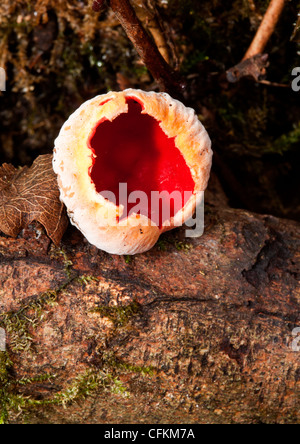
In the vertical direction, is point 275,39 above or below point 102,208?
above

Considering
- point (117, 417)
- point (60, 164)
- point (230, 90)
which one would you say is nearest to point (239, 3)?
point (230, 90)

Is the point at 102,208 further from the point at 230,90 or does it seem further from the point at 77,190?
the point at 230,90

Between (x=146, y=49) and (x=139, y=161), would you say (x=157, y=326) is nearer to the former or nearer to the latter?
(x=139, y=161)

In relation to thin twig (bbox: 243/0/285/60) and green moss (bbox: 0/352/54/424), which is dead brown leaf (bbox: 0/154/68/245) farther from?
thin twig (bbox: 243/0/285/60)

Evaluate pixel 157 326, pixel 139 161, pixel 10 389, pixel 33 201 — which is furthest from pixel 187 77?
pixel 10 389

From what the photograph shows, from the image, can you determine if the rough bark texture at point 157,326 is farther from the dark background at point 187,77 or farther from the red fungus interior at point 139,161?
the dark background at point 187,77

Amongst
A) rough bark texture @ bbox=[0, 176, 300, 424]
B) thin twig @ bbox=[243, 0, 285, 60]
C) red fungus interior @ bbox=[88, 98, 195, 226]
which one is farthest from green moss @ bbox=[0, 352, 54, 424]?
thin twig @ bbox=[243, 0, 285, 60]
